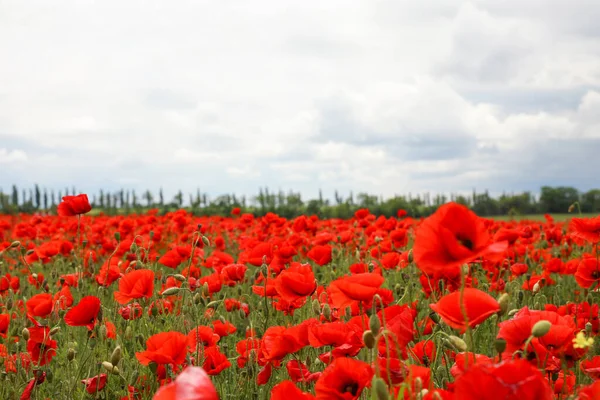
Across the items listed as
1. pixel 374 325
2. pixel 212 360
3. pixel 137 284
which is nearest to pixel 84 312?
pixel 137 284

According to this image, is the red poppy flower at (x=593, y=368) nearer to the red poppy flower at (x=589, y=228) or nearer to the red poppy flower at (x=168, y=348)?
the red poppy flower at (x=589, y=228)

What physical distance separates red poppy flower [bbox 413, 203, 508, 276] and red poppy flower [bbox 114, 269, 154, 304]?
68.2 inches

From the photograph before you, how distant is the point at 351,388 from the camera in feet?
4.70

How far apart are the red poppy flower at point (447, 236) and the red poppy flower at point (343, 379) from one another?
14.3 inches

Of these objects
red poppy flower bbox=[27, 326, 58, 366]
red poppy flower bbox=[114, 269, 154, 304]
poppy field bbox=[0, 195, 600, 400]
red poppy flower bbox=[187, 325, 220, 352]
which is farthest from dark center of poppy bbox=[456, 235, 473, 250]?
red poppy flower bbox=[27, 326, 58, 366]

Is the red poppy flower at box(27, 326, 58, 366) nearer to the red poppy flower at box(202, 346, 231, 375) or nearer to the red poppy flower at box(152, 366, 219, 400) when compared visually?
the red poppy flower at box(202, 346, 231, 375)

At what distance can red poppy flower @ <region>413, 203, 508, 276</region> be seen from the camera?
1162mm

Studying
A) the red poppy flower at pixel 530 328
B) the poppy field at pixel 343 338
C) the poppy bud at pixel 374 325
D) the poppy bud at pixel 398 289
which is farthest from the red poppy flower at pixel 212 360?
the poppy bud at pixel 398 289

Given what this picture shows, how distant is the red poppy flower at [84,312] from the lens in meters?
2.41

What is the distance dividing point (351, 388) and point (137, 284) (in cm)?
148

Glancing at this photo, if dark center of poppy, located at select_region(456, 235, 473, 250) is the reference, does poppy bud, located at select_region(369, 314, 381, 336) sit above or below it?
below

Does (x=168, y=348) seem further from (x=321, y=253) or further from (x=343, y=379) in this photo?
(x=321, y=253)

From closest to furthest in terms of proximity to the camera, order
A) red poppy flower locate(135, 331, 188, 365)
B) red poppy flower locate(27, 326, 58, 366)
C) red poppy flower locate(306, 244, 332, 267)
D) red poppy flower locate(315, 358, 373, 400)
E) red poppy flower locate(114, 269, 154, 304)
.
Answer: red poppy flower locate(315, 358, 373, 400)
red poppy flower locate(135, 331, 188, 365)
red poppy flower locate(114, 269, 154, 304)
red poppy flower locate(27, 326, 58, 366)
red poppy flower locate(306, 244, 332, 267)

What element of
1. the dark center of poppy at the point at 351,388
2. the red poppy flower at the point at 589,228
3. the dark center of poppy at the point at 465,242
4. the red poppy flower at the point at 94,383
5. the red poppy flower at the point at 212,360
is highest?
the dark center of poppy at the point at 465,242
